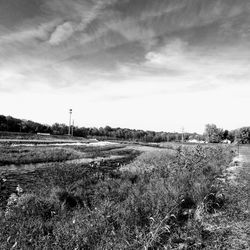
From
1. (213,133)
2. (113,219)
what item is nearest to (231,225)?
(113,219)

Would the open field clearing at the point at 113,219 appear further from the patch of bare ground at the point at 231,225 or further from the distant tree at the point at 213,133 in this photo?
the distant tree at the point at 213,133

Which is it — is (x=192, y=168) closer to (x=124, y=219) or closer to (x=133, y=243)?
(x=124, y=219)

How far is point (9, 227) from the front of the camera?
197 inches

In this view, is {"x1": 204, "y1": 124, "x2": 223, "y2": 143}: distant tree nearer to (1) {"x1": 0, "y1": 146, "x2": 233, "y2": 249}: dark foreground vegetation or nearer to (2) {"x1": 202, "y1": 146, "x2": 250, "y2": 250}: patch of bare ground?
(1) {"x1": 0, "y1": 146, "x2": 233, "y2": 249}: dark foreground vegetation

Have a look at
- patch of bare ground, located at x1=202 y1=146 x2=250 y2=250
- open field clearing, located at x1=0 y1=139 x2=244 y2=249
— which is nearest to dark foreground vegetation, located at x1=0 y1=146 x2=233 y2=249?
open field clearing, located at x1=0 y1=139 x2=244 y2=249

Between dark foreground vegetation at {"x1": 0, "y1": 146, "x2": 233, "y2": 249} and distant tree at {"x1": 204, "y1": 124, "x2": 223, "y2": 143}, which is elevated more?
distant tree at {"x1": 204, "y1": 124, "x2": 223, "y2": 143}

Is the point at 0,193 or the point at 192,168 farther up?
the point at 192,168

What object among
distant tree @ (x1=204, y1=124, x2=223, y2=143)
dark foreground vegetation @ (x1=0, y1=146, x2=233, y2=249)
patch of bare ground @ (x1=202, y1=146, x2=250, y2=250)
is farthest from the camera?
distant tree @ (x1=204, y1=124, x2=223, y2=143)

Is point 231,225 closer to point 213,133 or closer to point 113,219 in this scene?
point 113,219

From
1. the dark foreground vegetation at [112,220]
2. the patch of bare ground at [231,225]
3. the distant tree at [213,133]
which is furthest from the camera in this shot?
the distant tree at [213,133]

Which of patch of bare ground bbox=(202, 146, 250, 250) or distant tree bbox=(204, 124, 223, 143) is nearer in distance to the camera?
patch of bare ground bbox=(202, 146, 250, 250)

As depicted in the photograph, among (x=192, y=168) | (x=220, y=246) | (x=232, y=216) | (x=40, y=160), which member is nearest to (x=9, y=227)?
(x=220, y=246)

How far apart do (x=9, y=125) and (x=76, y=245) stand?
259 feet

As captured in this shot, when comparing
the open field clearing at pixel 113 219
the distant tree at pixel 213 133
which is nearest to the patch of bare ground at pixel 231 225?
the open field clearing at pixel 113 219
